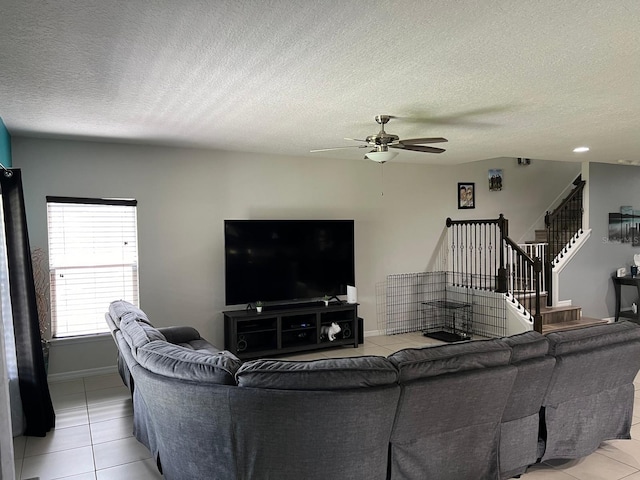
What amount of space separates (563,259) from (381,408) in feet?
19.5

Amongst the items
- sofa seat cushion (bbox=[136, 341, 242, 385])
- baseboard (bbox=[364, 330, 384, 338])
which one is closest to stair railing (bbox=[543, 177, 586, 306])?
baseboard (bbox=[364, 330, 384, 338])

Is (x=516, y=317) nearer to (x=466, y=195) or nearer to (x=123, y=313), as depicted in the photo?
(x=466, y=195)

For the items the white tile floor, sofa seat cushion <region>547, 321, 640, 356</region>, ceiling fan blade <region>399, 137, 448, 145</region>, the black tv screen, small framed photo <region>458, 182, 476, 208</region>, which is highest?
ceiling fan blade <region>399, 137, 448, 145</region>

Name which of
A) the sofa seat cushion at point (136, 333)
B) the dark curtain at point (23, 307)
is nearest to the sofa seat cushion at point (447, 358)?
the sofa seat cushion at point (136, 333)

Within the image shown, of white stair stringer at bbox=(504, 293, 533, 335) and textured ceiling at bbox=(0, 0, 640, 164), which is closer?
textured ceiling at bbox=(0, 0, 640, 164)

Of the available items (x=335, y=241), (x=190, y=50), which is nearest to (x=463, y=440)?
(x=190, y=50)

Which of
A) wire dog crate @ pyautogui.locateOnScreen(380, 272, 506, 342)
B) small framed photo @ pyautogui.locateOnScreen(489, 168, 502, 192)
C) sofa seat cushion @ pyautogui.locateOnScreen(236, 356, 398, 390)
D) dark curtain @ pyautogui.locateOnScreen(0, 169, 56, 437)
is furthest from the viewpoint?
small framed photo @ pyautogui.locateOnScreen(489, 168, 502, 192)

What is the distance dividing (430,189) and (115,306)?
484cm

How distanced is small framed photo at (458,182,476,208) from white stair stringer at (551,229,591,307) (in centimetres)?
152

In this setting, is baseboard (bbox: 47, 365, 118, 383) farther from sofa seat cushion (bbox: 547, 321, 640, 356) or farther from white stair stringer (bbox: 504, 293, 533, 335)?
white stair stringer (bbox: 504, 293, 533, 335)

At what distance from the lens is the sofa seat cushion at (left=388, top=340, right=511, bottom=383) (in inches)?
92.7

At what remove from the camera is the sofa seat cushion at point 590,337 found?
9.25ft

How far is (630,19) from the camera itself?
2158 millimetres

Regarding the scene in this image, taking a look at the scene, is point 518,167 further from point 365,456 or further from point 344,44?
point 365,456
